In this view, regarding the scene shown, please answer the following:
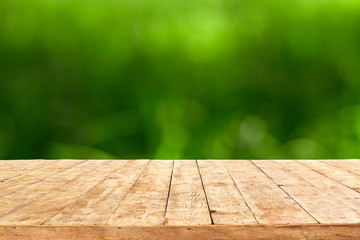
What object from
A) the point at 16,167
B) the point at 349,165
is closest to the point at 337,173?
the point at 349,165

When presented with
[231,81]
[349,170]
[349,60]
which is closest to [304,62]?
[349,60]

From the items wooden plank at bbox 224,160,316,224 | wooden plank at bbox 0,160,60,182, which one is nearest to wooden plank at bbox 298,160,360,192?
wooden plank at bbox 224,160,316,224

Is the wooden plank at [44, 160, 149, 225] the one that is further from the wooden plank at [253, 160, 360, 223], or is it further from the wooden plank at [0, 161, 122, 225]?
the wooden plank at [253, 160, 360, 223]

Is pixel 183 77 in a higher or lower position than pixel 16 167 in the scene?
higher

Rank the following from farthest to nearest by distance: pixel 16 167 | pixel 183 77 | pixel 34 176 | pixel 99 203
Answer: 1. pixel 183 77
2. pixel 16 167
3. pixel 34 176
4. pixel 99 203

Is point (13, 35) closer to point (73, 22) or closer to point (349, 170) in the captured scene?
point (73, 22)

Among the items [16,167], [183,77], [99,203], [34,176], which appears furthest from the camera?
[183,77]

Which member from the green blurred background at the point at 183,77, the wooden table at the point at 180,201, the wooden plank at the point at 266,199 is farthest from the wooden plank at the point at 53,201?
the green blurred background at the point at 183,77

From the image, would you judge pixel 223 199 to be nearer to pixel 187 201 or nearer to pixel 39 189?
pixel 187 201
